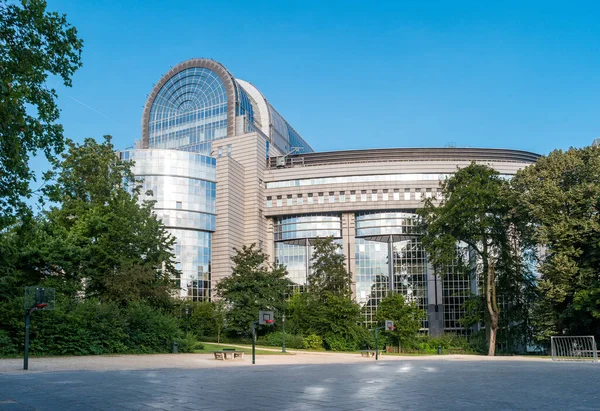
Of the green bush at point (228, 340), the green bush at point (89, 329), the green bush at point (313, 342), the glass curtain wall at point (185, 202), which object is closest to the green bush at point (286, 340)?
the green bush at point (313, 342)

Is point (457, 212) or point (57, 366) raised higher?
point (457, 212)

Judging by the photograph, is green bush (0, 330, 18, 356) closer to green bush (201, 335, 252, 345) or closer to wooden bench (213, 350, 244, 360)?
wooden bench (213, 350, 244, 360)

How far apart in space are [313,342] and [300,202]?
31.4m

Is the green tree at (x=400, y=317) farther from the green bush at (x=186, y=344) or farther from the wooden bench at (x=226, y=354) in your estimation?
the wooden bench at (x=226, y=354)

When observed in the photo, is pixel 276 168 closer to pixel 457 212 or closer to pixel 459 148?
pixel 459 148

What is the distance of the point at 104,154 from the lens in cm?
4806

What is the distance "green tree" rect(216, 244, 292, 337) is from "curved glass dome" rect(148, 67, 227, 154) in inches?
1423

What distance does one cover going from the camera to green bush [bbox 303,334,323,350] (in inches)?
2144

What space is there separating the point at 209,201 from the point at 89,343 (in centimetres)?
4558

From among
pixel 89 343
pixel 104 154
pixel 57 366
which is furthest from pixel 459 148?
pixel 57 366

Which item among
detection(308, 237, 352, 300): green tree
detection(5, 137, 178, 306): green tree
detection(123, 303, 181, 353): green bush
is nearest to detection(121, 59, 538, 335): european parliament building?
detection(308, 237, 352, 300): green tree

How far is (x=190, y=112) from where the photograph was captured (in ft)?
307

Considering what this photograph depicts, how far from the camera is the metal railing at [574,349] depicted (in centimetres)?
3741

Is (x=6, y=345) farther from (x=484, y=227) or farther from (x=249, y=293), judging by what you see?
(x=484, y=227)
